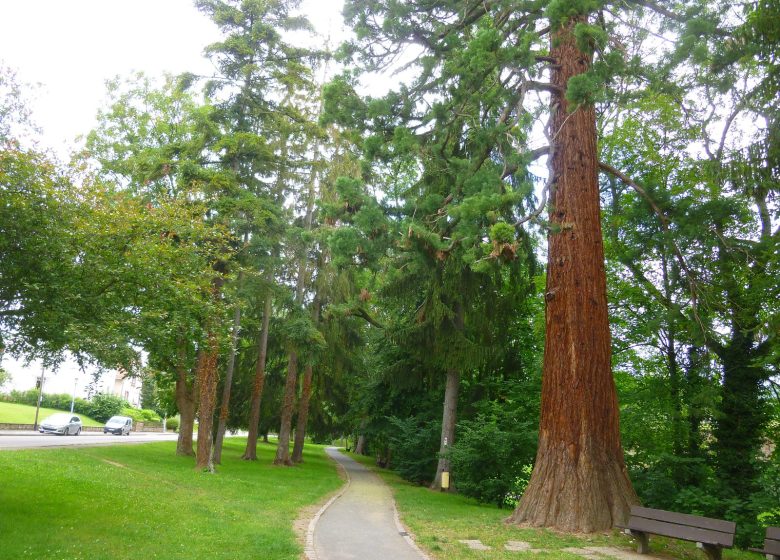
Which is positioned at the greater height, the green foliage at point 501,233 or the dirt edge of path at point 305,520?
the green foliage at point 501,233

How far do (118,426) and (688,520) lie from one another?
143ft

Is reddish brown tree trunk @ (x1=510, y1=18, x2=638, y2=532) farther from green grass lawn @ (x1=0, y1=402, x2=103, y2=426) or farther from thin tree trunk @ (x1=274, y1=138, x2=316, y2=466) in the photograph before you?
green grass lawn @ (x1=0, y1=402, x2=103, y2=426)

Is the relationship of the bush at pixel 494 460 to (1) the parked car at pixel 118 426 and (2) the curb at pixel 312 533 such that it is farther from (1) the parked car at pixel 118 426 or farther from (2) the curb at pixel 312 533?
(1) the parked car at pixel 118 426

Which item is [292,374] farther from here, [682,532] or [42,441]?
[682,532]

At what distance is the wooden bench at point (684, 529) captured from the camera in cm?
801

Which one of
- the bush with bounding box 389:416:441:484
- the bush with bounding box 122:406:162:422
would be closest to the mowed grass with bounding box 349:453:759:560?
the bush with bounding box 389:416:441:484

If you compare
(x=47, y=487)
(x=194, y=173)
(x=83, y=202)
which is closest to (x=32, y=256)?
(x=83, y=202)

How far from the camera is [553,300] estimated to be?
11.1m

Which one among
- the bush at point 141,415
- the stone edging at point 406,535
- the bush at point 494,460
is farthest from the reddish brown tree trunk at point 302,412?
the bush at point 141,415

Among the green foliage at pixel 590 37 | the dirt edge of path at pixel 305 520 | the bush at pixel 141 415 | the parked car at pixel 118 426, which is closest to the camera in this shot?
the dirt edge of path at pixel 305 520

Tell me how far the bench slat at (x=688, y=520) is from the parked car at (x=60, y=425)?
34499mm

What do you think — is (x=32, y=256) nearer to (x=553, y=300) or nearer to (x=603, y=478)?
(x=553, y=300)

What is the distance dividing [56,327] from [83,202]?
7.98 feet

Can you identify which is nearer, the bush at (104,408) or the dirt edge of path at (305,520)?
the dirt edge of path at (305,520)
